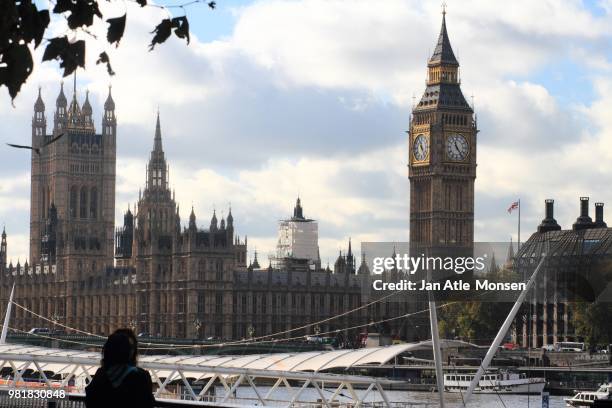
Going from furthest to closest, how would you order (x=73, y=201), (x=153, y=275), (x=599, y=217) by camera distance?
1. (x=73, y=201)
2. (x=599, y=217)
3. (x=153, y=275)

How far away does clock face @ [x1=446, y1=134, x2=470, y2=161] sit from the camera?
13388 cm

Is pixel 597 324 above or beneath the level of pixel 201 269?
beneath

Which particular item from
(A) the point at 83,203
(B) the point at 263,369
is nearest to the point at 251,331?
(A) the point at 83,203

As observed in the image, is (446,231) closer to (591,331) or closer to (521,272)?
(521,272)

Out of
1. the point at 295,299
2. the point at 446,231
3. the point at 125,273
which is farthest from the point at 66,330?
the point at 446,231

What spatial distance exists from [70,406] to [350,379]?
17.4 metres

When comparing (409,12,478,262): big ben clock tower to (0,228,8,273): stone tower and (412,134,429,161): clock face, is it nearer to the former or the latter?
(412,134,429,161): clock face

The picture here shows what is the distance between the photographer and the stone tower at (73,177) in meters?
164

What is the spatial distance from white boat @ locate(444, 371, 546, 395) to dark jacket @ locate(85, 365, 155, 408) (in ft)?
238

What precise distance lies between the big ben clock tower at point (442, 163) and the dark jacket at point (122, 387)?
402 feet

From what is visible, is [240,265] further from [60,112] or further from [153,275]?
[60,112]

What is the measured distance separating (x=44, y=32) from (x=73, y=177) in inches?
6368

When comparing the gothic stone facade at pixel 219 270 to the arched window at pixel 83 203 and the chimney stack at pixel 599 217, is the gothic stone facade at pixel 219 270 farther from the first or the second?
the chimney stack at pixel 599 217

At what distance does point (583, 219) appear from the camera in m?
125
